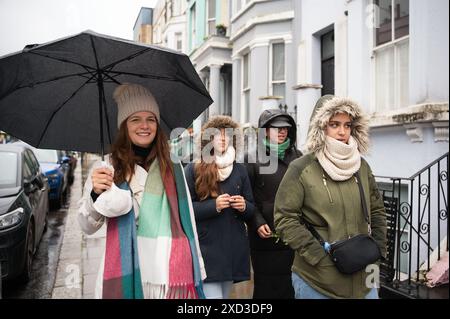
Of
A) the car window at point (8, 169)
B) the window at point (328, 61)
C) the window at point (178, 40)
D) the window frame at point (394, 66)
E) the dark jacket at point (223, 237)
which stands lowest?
the dark jacket at point (223, 237)

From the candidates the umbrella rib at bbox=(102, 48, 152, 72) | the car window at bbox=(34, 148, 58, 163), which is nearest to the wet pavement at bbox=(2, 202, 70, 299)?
the car window at bbox=(34, 148, 58, 163)

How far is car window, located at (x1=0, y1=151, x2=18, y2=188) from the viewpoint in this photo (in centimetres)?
518

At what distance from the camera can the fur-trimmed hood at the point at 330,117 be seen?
2.51m

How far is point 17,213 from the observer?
4.60 meters

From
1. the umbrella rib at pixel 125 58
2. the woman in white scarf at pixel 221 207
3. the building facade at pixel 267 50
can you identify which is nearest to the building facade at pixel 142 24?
the umbrella rib at pixel 125 58

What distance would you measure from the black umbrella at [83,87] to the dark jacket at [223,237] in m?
0.72

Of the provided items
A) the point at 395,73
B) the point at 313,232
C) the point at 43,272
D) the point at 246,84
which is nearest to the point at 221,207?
the point at 313,232

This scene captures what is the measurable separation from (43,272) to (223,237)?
12.2 ft

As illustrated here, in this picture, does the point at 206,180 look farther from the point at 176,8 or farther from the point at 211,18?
the point at 176,8

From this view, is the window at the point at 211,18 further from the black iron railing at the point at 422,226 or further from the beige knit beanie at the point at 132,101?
the beige knit beanie at the point at 132,101

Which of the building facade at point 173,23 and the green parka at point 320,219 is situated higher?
the building facade at point 173,23
